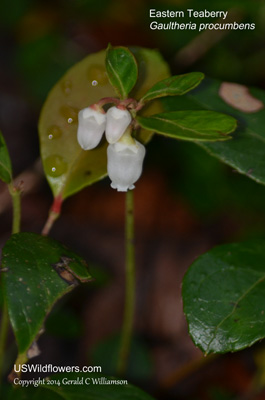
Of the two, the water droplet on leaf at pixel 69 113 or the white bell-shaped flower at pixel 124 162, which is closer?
the white bell-shaped flower at pixel 124 162

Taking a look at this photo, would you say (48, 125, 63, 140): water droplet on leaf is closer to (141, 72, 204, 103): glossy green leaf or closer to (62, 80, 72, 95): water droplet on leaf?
(62, 80, 72, 95): water droplet on leaf

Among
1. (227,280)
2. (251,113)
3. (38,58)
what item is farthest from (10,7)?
(227,280)

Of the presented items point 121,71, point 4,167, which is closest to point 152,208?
point 4,167

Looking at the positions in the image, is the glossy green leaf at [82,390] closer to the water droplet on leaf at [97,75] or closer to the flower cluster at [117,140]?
the flower cluster at [117,140]

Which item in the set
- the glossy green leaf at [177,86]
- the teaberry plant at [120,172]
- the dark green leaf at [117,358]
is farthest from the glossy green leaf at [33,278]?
the dark green leaf at [117,358]

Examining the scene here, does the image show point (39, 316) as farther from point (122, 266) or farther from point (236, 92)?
point (122, 266)

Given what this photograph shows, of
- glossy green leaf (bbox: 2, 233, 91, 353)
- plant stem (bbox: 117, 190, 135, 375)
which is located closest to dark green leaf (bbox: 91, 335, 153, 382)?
plant stem (bbox: 117, 190, 135, 375)

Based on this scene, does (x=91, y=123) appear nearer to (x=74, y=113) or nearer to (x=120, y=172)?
(x=120, y=172)
